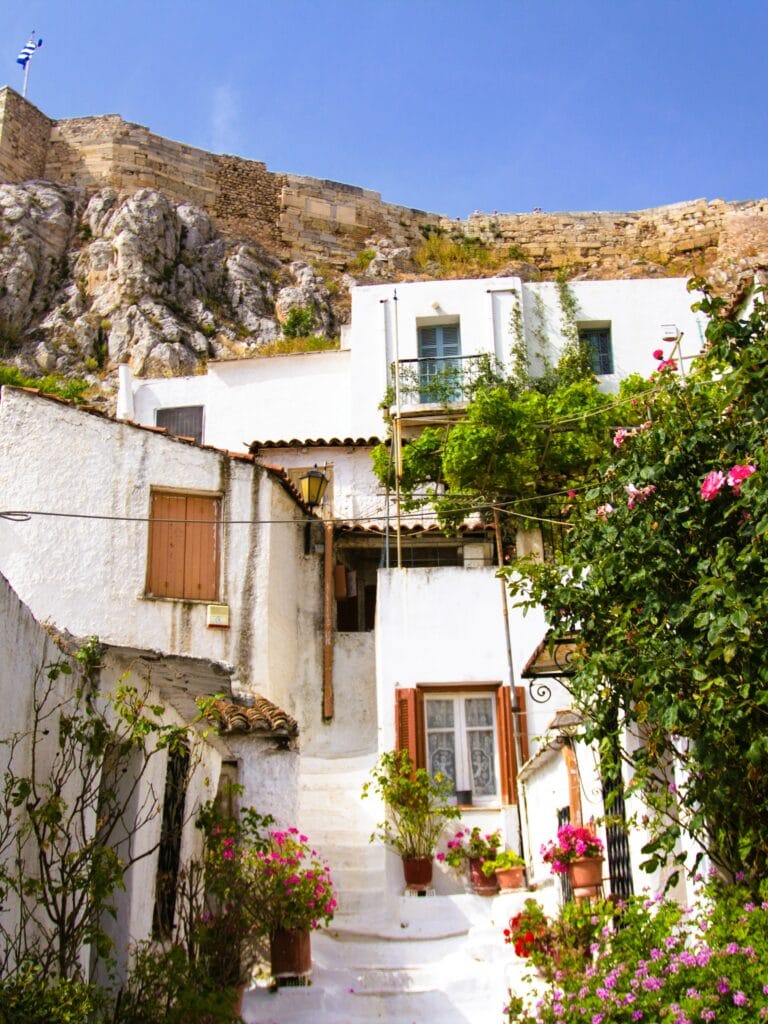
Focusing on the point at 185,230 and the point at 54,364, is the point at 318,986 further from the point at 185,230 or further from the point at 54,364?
the point at 185,230

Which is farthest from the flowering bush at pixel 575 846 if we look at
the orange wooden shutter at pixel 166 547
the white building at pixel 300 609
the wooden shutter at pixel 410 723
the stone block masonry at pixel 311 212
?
the stone block masonry at pixel 311 212

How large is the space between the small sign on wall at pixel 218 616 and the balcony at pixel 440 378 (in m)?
7.62

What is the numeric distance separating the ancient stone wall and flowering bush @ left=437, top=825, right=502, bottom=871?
1193 inches

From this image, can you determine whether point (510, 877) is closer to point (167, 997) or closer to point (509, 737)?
point (509, 737)

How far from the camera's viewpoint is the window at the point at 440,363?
68.7 feet

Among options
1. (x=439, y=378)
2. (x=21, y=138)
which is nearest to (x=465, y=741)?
(x=439, y=378)

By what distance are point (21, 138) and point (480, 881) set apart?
32882mm

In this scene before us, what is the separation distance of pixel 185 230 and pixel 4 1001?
31.0 m

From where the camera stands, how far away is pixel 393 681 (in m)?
13.7

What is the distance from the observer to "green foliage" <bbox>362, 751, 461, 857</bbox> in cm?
1224

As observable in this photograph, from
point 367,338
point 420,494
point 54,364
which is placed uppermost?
point 54,364

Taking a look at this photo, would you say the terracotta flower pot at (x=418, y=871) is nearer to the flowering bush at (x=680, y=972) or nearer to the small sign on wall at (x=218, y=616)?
the small sign on wall at (x=218, y=616)

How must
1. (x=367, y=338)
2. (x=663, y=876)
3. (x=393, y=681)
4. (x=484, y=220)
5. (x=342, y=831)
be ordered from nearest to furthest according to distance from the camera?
(x=663, y=876)
(x=342, y=831)
(x=393, y=681)
(x=367, y=338)
(x=484, y=220)

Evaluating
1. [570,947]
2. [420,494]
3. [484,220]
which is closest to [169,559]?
[420,494]
